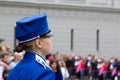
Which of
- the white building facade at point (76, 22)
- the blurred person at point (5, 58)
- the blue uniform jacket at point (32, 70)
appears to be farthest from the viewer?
the white building facade at point (76, 22)

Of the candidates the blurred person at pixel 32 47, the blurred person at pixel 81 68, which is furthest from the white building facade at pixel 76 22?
the blurred person at pixel 32 47

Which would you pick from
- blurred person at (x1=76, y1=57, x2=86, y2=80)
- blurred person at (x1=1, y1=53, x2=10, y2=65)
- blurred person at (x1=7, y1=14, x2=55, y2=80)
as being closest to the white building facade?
blurred person at (x1=76, y1=57, x2=86, y2=80)

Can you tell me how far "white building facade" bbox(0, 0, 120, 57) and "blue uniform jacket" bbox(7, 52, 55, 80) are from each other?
30.5 m

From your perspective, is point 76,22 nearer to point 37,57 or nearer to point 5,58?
point 5,58

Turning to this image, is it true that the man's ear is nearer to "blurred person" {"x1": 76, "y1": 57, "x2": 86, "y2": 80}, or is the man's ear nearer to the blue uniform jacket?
the blue uniform jacket

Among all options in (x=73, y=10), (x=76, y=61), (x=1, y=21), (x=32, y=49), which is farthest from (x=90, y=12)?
(x=32, y=49)

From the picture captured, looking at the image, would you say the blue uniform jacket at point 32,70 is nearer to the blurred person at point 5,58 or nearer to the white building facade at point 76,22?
the blurred person at point 5,58

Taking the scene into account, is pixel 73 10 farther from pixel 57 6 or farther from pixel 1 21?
pixel 1 21

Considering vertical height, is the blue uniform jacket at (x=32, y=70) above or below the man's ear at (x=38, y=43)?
below

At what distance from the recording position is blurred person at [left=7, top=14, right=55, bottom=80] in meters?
3.39

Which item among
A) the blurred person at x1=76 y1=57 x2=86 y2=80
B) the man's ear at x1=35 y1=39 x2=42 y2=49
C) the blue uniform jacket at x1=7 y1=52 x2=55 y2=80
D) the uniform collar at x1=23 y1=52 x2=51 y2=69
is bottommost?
the blurred person at x1=76 y1=57 x2=86 y2=80

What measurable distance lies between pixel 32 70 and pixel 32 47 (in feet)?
0.80

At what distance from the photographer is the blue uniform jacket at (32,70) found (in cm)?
334

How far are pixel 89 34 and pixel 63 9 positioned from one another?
3008 millimetres
